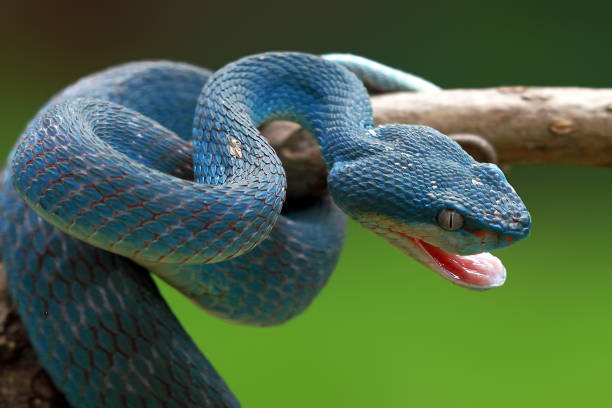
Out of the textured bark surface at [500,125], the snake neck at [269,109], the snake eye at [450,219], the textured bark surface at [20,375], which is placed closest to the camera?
the snake eye at [450,219]

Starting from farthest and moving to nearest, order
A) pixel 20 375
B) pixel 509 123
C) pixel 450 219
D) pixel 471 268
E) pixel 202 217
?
1. pixel 509 123
2. pixel 20 375
3. pixel 471 268
4. pixel 450 219
5. pixel 202 217

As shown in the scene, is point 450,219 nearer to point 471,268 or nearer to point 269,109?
point 471,268

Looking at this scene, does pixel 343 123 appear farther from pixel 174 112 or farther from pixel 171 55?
pixel 171 55

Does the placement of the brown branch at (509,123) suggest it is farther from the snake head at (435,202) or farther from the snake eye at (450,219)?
the snake eye at (450,219)

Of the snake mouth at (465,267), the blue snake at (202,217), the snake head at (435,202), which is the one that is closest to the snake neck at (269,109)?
the blue snake at (202,217)

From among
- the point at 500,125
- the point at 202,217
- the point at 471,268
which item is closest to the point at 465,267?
the point at 471,268

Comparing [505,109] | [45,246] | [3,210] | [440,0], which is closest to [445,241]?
[505,109]
